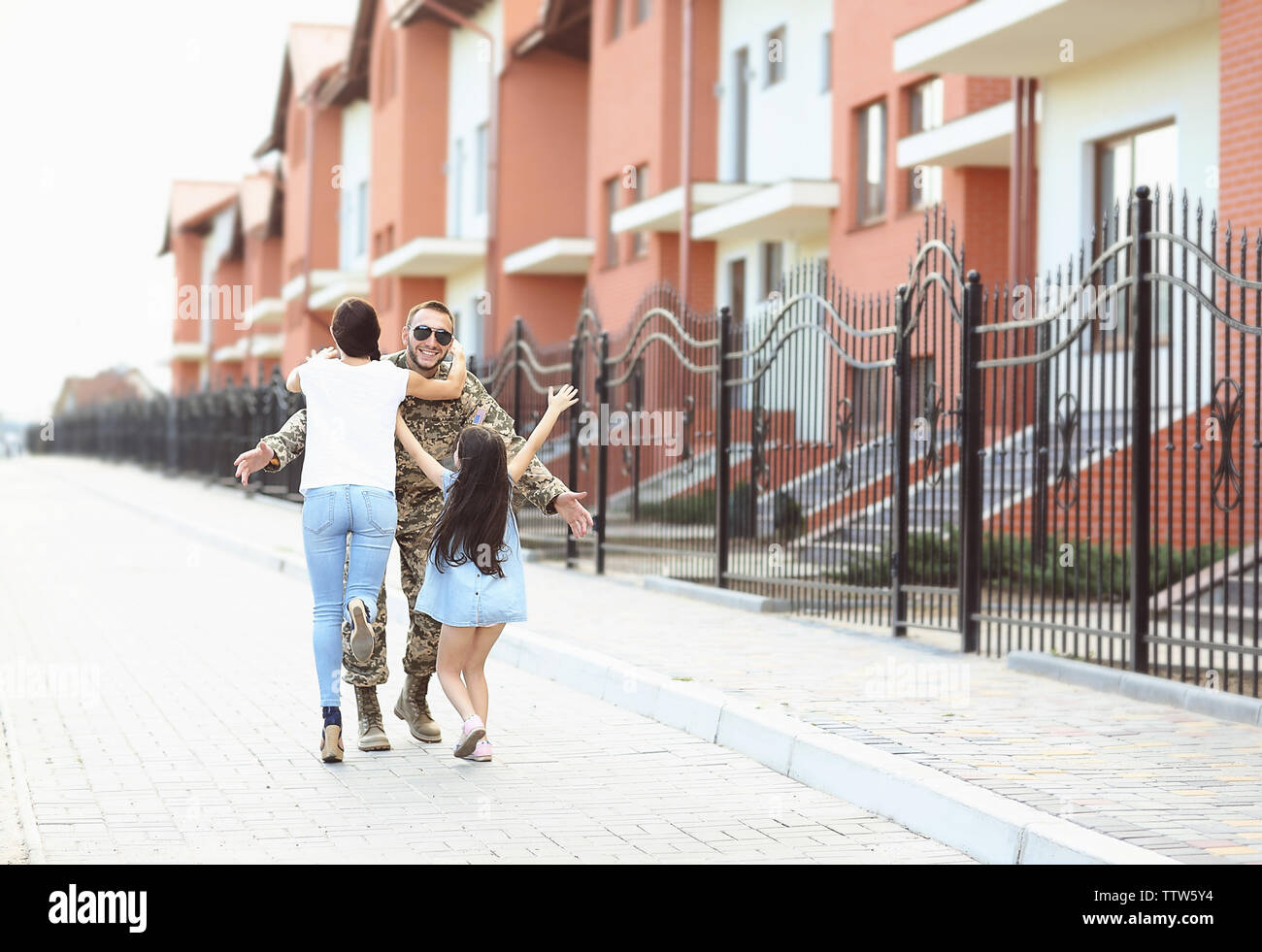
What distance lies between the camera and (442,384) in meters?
7.32

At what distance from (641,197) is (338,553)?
23.0 meters

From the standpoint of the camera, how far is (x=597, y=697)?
938 centimetres

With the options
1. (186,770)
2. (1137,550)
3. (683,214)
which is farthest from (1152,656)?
(683,214)

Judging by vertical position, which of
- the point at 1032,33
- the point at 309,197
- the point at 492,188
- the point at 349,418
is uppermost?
A: the point at 309,197

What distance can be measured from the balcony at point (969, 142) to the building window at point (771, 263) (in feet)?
20.9

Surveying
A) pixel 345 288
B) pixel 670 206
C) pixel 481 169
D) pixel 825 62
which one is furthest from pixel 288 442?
pixel 345 288

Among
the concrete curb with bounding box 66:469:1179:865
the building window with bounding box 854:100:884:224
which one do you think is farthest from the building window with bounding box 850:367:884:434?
the building window with bounding box 854:100:884:224

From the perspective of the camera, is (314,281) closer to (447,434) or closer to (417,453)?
(447,434)

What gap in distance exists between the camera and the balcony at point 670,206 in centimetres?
2636

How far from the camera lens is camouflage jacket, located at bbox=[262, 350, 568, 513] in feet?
24.4

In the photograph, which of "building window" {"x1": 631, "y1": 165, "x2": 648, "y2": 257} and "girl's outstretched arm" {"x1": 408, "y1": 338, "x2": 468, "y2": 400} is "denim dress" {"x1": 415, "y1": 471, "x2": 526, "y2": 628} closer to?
"girl's outstretched arm" {"x1": 408, "y1": 338, "x2": 468, "y2": 400}

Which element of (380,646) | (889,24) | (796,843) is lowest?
(796,843)

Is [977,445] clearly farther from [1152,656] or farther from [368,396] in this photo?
[368,396]

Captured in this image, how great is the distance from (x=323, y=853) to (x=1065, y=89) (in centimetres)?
1521
